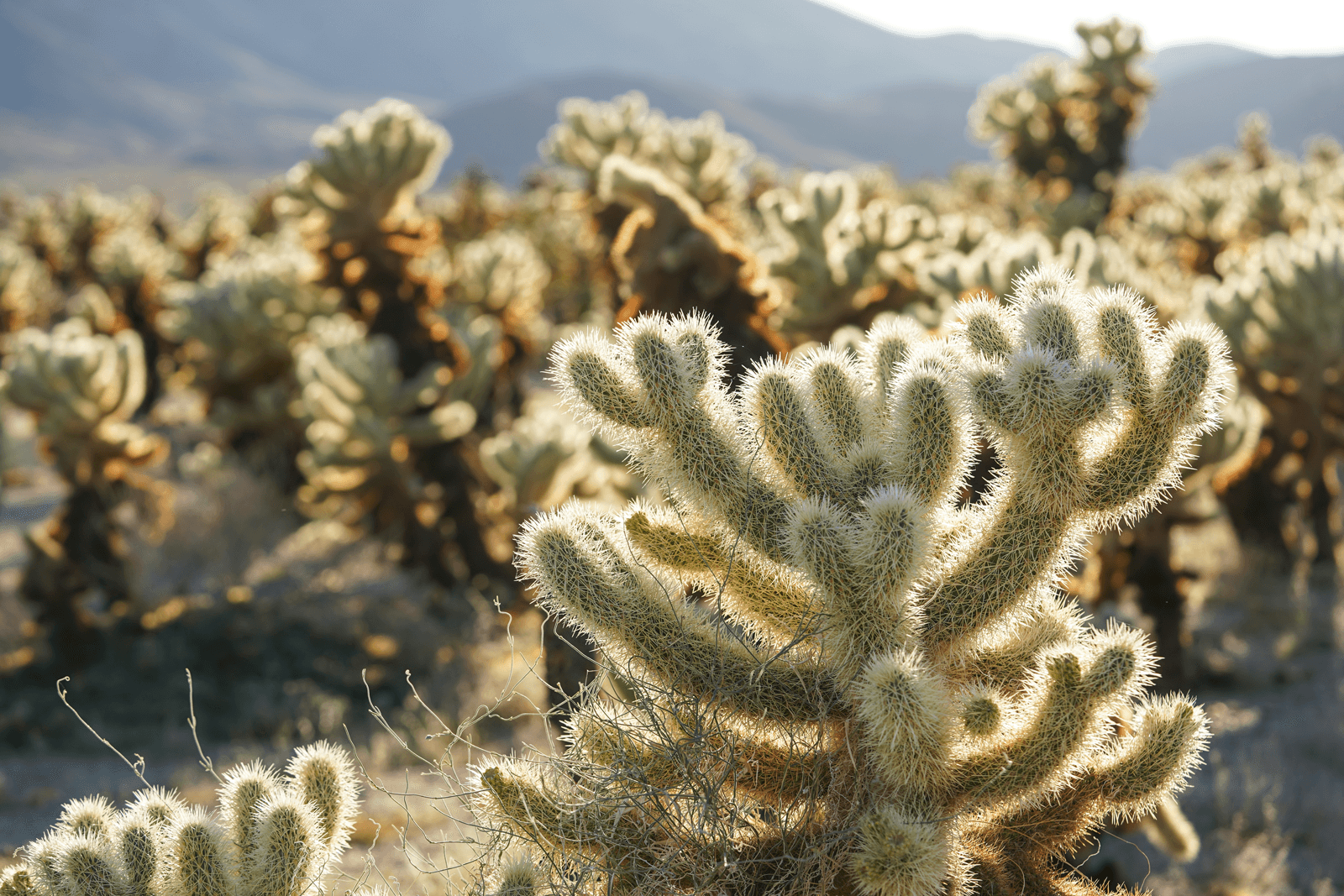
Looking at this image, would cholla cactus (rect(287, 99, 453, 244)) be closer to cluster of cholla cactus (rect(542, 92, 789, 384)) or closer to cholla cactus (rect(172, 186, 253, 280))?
cluster of cholla cactus (rect(542, 92, 789, 384))

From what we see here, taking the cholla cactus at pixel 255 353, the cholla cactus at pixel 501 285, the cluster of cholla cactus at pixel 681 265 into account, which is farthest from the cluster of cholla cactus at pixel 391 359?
the cluster of cholla cactus at pixel 681 265

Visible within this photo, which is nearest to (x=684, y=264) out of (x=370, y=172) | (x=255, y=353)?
(x=370, y=172)

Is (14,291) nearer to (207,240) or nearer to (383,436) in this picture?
(207,240)

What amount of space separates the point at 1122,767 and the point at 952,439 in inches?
28.6

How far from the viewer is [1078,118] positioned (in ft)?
43.5

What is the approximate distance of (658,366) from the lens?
1.74 m

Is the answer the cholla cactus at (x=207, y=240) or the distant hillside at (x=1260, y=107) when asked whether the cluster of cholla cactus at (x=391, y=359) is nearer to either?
the cholla cactus at (x=207, y=240)

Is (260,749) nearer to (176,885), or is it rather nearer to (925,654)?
(176,885)

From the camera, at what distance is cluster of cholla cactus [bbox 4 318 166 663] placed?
7.47 m

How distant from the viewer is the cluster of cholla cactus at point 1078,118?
41.9 ft

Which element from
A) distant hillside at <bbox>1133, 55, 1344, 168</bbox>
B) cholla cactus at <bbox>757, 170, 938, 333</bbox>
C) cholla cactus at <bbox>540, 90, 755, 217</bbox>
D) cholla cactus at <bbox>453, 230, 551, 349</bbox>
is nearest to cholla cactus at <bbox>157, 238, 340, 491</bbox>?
cholla cactus at <bbox>453, 230, 551, 349</bbox>

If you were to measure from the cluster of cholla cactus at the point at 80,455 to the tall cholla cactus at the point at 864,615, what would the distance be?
708 cm

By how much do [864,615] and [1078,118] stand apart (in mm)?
13599

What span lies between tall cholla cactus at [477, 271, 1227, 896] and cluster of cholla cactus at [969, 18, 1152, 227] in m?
11.8
